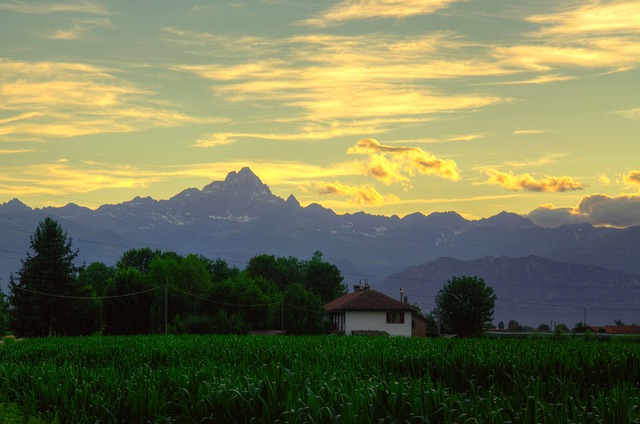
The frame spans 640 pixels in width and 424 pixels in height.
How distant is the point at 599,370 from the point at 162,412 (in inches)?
581

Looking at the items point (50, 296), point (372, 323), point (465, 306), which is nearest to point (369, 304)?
point (372, 323)

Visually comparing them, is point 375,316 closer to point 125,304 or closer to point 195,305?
point 195,305

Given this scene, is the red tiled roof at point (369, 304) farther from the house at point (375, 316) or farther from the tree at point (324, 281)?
the tree at point (324, 281)

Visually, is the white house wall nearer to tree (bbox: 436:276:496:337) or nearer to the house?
the house

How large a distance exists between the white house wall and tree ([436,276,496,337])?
60.8 ft

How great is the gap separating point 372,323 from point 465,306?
2834 centimetres

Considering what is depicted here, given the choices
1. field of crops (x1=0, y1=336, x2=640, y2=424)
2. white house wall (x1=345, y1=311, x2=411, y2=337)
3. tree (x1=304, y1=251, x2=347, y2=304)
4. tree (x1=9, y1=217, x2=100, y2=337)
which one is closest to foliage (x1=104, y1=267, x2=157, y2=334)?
tree (x1=9, y1=217, x2=100, y2=337)

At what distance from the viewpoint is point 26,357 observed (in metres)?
41.7

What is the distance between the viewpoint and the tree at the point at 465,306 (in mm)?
142000

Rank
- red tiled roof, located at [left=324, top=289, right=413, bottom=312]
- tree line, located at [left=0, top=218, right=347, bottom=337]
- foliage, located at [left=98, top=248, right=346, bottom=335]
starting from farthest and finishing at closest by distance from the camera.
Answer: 1. red tiled roof, located at [left=324, top=289, right=413, bottom=312]
2. tree line, located at [left=0, top=218, right=347, bottom=337]
3. foliage, located at [left=98, top=248, right=346, bottom=335]

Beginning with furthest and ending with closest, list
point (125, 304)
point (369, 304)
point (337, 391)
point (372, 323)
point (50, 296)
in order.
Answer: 1. point (369, 304)
2. point (372, 323)
3. point (125, 304)
4. point (50, 296)
5. point (337, 391)

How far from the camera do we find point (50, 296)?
100750 mm

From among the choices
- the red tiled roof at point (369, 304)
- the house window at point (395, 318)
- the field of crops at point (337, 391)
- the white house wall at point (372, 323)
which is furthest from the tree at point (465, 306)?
the field of crops at point (337, 391)

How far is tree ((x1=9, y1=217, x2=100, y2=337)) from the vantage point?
100438mm
